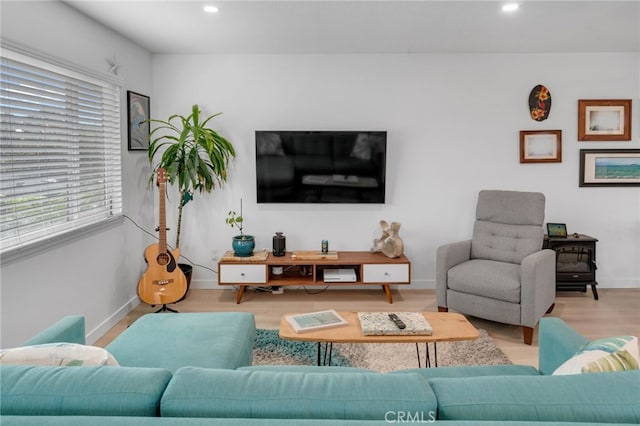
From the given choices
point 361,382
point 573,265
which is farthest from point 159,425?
point 573,265

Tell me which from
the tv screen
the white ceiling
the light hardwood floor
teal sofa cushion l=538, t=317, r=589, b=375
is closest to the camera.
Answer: teal sofa cushion l=538, t=317, r=589, b=375

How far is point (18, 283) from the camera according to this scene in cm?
261

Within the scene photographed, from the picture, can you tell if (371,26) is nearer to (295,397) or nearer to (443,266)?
(443,266)

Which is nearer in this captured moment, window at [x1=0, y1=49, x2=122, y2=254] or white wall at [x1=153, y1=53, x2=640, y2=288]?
window at [x1=0, y1=49, x2=122, y2=254]

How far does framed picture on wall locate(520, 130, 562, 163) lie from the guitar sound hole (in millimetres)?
3558

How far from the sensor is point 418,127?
462cm

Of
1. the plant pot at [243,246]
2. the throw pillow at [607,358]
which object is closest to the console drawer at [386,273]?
the plant pot at [243,246]

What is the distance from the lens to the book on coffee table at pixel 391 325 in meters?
2.31

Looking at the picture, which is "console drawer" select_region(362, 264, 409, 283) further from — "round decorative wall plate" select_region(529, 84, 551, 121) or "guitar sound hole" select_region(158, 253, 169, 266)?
"round decorative wall plate" select_region(529, 84, 551, 121)

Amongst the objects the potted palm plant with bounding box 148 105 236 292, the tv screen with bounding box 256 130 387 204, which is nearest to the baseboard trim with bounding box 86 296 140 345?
the potted palm plant with bounding box 148 105 236 292

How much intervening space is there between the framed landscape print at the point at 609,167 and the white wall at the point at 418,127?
2.9 inches

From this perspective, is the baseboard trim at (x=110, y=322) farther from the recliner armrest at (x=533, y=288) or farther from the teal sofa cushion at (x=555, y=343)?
the recliner armrest at (x=533, y=288)

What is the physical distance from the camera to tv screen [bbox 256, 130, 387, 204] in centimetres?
448

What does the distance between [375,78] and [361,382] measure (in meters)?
3.87
